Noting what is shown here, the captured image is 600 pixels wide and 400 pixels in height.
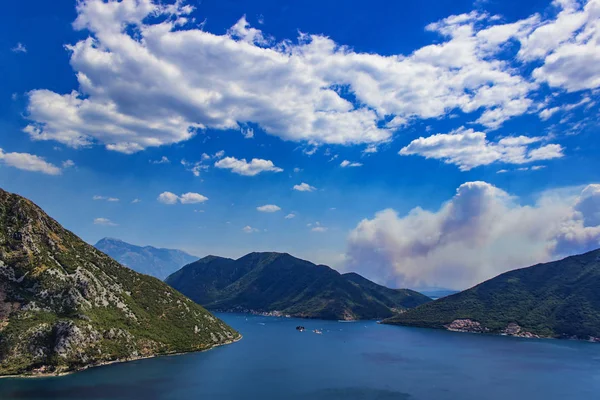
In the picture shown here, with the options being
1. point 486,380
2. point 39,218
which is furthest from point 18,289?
point 486,380

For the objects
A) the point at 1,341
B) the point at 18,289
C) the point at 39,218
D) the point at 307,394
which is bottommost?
the point at 307,394

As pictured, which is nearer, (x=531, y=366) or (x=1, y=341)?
(x=1, y=341)

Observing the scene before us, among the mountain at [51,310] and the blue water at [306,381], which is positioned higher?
the mountain at [51,310]

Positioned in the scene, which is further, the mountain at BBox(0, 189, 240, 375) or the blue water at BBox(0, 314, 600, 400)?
the mountain at BBox(0, 189, 240, 375)

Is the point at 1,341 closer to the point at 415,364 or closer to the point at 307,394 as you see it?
the point at 307,394

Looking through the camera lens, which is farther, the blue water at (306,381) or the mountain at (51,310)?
the mountain at (51,310)

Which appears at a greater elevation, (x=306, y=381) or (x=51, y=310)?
(x=51, y=310)

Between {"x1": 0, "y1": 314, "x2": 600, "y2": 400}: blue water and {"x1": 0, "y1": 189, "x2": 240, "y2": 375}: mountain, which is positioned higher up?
{"x1": 0, "y1": 189, "x2": 240, "y2": 375}: mountain

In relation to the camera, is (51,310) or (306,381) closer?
(306,381)
